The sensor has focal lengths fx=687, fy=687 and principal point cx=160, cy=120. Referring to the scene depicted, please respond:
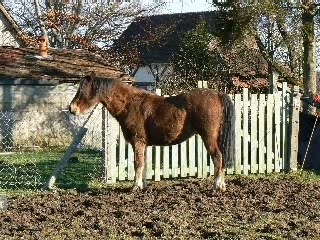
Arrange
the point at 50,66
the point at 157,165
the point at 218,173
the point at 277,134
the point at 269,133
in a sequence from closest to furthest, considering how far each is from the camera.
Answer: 1. the point at 218,173
2. the point at 157,165
3. the point at 269,133
4. the point at 277,134
5. the point at 50,66

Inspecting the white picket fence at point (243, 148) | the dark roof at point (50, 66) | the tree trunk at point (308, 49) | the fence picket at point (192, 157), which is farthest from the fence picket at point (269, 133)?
the dark roof at point (50, 66)

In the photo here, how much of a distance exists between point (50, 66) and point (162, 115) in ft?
44.5

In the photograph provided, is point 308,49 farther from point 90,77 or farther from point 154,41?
point 154,41

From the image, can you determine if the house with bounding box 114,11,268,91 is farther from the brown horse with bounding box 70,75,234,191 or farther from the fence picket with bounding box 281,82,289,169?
the brown horse with bounding box 70,75,234,191

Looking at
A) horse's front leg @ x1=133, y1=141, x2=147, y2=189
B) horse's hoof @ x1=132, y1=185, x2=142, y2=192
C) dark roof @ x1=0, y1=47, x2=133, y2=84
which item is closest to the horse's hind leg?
horse's front leg @ x1=133, y1=141, x2=147, y2=189

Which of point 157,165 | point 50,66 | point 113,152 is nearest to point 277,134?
point 157,165

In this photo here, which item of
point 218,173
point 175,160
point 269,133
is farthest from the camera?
point 269,133

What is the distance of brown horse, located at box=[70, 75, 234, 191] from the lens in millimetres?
11062

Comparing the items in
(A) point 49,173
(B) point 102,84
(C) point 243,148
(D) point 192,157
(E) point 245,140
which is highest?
(B) point 102,84

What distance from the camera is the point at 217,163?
11047 mm

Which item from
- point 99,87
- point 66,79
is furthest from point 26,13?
point 99,87

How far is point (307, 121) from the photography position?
52.2ft

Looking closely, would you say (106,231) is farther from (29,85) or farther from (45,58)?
(45,58)

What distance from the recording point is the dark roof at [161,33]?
4066 cm
